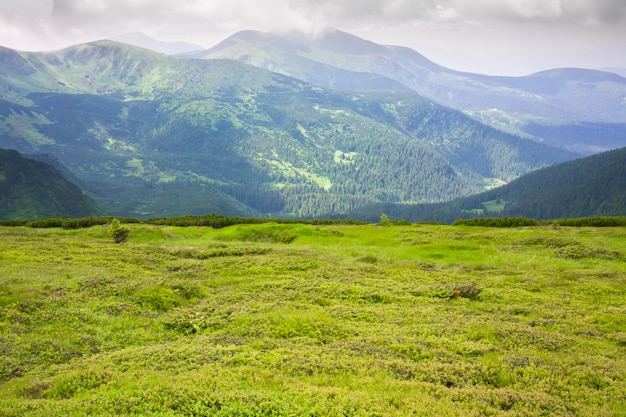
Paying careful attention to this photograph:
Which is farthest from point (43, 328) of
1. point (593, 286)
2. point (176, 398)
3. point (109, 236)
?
point (109, 236)

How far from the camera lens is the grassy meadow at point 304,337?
646 inches

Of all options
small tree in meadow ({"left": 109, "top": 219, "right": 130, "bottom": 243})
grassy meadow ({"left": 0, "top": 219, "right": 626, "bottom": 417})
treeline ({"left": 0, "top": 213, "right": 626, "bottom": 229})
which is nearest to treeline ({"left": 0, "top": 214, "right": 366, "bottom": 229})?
treeline ({"left": 0, "top": 213, "right": 626, "bottom": 229})

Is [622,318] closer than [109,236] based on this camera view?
Yes

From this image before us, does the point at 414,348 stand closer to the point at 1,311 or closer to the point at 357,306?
the point at 357,306

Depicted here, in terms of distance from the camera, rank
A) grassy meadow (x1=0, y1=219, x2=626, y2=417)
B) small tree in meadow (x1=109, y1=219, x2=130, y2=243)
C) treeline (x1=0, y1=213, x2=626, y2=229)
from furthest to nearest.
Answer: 1. treeline (x1=0, y1=213, x2=626, y2=229)
2. small tree in meadow (x1=109, y1=219, x2=130, y2=243)
3. grassy meadow (x1=0, y1=219, x2=626, y2=417)

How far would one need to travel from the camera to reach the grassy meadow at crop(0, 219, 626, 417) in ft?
53.8

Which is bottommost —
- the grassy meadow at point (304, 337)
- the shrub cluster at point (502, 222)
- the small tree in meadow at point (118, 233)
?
the grassy meadow at point (304, 337)

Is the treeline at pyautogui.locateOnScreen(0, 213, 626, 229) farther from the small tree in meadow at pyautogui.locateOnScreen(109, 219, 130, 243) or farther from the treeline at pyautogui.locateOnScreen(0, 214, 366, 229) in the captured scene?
the small tree in meadow at pyautogui.locateOnScreen(109, 219, 130, 243)

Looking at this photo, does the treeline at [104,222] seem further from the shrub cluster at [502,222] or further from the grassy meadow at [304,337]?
the shrub cluster at [502,222]

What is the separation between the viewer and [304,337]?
78.2 feet

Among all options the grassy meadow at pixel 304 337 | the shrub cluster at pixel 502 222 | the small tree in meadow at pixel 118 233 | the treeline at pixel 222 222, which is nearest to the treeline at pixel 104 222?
the treeline at pixel 222 222

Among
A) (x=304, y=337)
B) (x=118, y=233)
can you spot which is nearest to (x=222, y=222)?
(x=118, y=233)

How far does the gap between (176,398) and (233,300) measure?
16090 millimetres

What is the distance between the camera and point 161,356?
20422mm
